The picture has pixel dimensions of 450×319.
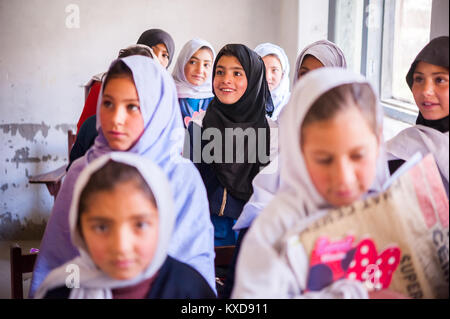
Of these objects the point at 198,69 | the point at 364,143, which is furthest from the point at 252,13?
the point at 364,143

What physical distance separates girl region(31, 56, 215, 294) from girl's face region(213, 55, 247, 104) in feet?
3.32

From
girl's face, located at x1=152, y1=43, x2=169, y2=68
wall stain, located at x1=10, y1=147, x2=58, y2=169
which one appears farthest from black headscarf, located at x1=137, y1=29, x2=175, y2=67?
wall stain, located at x1=10, y1=147, x2=58, y2=169

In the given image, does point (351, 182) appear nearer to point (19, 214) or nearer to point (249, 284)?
point (249, 284)

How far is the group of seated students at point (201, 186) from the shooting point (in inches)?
39.2

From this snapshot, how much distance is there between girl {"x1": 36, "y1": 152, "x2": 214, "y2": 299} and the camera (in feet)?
3.24

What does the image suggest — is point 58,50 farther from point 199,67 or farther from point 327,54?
point 327,54

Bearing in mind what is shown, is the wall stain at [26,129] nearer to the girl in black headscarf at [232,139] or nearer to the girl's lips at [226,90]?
the girl in black headscarf at [232,139]

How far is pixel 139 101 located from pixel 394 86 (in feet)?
8.28

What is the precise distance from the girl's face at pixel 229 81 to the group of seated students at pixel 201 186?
0.41 metres

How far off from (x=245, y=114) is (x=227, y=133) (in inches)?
7.1

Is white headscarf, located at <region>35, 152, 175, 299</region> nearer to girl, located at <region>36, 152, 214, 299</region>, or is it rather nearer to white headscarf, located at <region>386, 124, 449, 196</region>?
girl, located at <region>36, 152, 214, 299</region>

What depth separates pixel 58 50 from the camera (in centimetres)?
466

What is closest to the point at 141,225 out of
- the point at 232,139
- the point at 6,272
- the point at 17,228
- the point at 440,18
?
the point at 440,18

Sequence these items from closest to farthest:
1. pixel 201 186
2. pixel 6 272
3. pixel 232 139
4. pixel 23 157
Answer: pixel 201 186 → pixel 232 139 → pixel 6 272 → pixel 23 157
